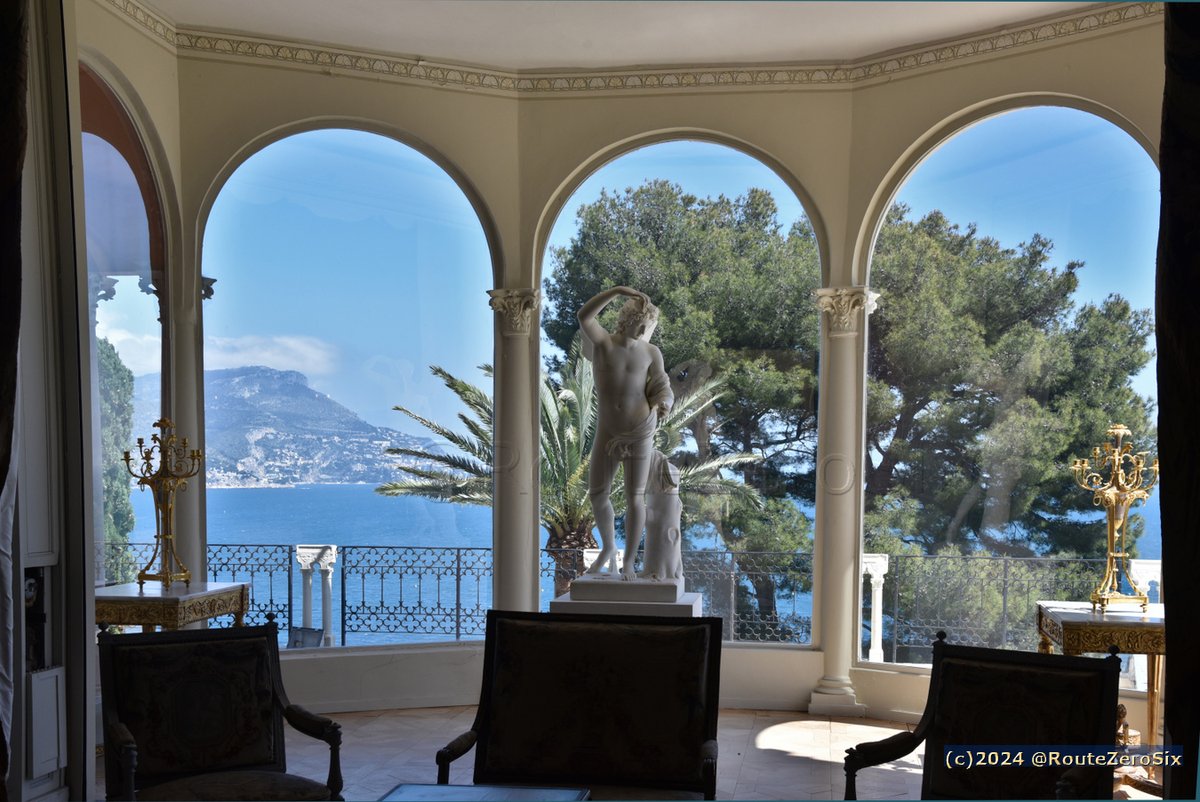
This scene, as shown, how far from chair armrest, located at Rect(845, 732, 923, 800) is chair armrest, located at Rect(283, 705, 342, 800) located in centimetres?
173

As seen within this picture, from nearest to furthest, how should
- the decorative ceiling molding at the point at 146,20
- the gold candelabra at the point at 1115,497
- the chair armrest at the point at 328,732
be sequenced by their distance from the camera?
1. the chair armrest at the point at 328,732
2. the gold candelabra at the point at 1115,497
3. the decorative ceiling molding at the point at 146,20

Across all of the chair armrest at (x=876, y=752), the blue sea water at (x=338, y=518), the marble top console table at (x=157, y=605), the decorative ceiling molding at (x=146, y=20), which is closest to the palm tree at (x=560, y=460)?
the blue sea water at (x=338, y=518)

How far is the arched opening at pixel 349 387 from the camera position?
7.53 meters

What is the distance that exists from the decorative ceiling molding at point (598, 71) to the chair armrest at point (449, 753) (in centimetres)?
495

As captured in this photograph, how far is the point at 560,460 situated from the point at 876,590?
9.05 feet

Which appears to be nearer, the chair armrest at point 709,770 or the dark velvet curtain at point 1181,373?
the dark velvet curtain at point 1181,373

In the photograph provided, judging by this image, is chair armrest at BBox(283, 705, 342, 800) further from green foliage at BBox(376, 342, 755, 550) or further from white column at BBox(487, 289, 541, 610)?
green foliage at BBox(376, 342, 755, 550)

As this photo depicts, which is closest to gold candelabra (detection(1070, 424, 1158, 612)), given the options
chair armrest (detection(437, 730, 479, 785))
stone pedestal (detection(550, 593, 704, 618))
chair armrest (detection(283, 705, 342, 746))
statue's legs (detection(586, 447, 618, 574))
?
stone pedestal (detection(550, 593, 704, 618))

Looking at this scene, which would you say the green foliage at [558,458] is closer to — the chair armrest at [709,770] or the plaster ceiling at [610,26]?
the plaster ceiling at [610,26]

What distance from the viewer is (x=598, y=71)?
24.7 ft

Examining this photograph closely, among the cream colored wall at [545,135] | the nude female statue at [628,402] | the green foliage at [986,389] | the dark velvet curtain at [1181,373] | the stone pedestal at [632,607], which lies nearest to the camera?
the dark velvet curtain at [1181,373]

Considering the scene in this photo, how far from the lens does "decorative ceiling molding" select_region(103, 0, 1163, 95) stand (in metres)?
6.68

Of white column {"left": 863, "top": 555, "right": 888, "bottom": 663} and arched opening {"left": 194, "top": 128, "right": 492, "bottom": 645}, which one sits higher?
arched opening {"left": 194, "top": 128, "right": 492, "bottom": 645}

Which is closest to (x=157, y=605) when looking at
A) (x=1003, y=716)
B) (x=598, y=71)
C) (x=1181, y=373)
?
(x=1003, y=716)
